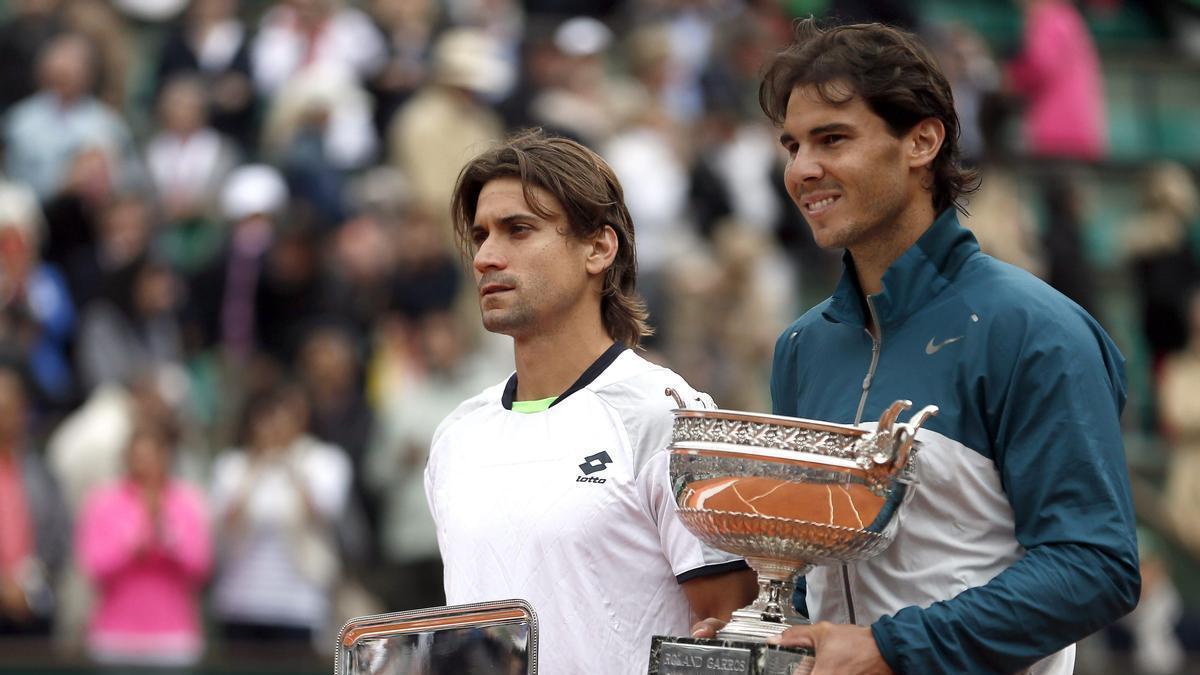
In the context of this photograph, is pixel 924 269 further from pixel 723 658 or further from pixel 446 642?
pixel 446 642

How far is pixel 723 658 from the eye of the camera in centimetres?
335

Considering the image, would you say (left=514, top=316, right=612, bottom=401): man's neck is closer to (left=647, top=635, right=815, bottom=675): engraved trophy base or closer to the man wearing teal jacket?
the man wearing teal jacket

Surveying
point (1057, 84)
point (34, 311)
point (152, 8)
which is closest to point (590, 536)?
point (34, 311)

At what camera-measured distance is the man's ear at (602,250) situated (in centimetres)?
443

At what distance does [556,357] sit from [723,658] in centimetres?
118

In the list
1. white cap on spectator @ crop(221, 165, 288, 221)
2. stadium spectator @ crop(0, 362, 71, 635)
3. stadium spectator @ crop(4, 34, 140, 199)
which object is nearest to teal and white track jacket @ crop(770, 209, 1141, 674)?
stadium spectator @ crop(0, 362, 71, 635)

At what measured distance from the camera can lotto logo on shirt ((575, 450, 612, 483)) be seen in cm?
413

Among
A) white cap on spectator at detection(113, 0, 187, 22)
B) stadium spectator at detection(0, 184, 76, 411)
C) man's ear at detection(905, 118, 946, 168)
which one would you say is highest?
white cap on spectator at detection(113, 0, 187, 22)

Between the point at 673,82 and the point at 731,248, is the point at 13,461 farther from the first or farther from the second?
the point at 673,82

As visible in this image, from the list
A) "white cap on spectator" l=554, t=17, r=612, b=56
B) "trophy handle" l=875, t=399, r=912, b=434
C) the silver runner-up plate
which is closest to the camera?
"trophy handle" l=875, t=399, r=912, b=434

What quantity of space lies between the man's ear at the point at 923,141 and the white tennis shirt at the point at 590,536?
2.26 feet

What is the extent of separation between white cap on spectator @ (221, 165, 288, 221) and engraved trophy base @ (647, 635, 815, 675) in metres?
7.47

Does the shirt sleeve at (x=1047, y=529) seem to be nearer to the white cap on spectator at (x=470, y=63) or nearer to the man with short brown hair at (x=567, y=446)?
the man with short brown hair at (x=567, y=446)

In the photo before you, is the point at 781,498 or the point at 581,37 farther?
the point at 581,37
